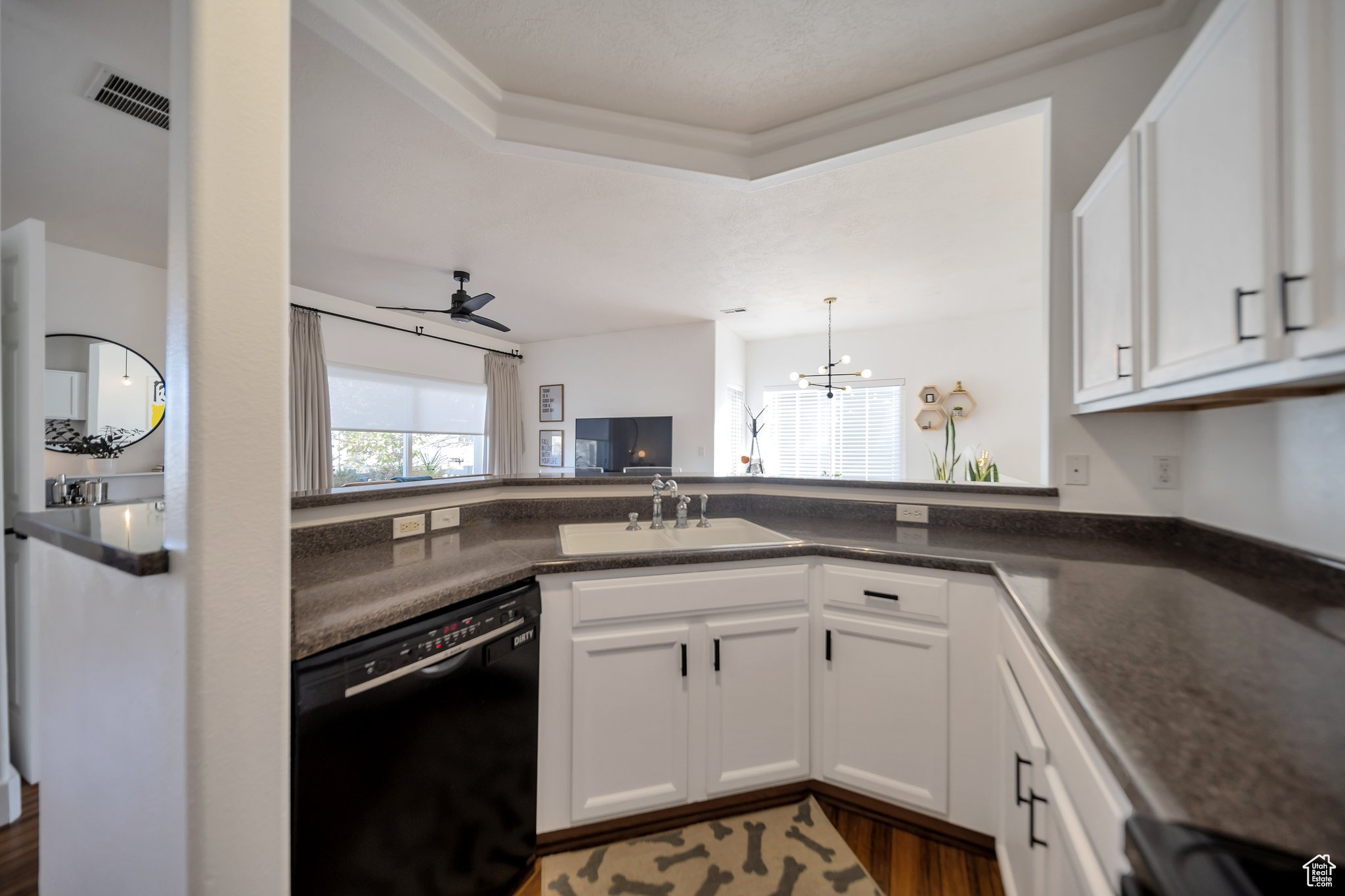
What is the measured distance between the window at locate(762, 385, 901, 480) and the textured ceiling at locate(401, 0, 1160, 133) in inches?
163

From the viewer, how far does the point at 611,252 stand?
336 centimetres

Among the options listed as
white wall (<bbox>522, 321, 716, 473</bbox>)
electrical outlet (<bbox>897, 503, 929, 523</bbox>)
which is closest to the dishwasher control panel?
electrical outlet (<bbox>897, 503, 929, 523</bbox>)

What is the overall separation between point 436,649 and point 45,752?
795 mm

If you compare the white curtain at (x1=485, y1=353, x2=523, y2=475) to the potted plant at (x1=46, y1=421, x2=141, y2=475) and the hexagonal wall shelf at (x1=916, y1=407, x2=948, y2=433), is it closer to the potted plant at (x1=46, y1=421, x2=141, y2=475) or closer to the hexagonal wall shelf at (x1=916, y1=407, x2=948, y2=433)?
the potted plant at (x1=46, y1=421, x2=141, y2=475)

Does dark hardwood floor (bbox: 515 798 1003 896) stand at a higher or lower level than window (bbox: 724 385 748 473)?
lower

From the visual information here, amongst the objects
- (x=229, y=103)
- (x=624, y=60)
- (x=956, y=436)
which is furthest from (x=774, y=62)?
(x=956, y=436)

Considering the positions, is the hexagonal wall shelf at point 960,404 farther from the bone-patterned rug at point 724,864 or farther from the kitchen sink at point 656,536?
the bone-patterned rug at point 724,864

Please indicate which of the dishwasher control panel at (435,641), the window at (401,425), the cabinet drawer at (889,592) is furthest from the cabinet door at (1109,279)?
the window at (401,425)

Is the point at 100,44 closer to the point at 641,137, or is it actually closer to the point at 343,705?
the point at 641,137

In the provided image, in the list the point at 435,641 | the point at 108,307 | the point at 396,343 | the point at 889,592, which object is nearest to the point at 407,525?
the point at 435,641

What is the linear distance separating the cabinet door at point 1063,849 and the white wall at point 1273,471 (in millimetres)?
824

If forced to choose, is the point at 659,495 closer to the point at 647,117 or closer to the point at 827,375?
the point at 647,117

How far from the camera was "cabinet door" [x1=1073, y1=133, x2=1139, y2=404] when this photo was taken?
1.18m

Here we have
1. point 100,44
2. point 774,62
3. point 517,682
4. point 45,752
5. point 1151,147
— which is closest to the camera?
point 45,752
